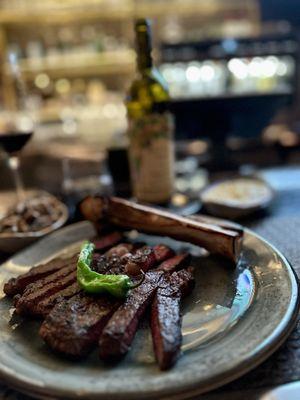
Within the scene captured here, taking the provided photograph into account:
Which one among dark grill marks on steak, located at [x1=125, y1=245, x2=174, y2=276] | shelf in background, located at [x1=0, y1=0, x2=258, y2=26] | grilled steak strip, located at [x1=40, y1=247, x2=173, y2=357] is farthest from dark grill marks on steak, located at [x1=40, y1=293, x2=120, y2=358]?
shelf in background, located at [x1=0, y1=0, x2=258, y2=26]

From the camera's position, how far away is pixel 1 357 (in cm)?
72

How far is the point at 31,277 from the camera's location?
95cm

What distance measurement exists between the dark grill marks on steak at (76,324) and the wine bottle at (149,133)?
700mm

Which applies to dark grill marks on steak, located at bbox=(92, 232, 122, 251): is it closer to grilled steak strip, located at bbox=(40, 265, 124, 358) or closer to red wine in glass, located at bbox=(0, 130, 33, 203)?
grilled steak strip, located at bbox=(40, 265, 124, 358)

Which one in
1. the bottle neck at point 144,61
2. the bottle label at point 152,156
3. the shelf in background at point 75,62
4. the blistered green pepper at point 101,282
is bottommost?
the blistered green pepper at point 101,282

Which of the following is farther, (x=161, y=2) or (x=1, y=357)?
(x=161, y=2)

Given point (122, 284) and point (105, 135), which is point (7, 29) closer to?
point (105, 135)

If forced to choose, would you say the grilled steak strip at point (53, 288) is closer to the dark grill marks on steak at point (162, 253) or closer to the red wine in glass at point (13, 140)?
the dark grill marks on steak at point (162, 253)

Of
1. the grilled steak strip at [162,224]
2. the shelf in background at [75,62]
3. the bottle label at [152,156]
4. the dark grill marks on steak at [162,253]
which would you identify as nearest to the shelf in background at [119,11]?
the shelf in background at [75,62]

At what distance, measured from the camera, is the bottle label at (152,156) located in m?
1.38

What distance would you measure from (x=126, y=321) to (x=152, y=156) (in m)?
0.77

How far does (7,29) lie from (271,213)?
4372 millimetres

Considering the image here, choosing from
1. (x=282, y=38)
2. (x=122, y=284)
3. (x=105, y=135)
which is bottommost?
(x=105, y=135)

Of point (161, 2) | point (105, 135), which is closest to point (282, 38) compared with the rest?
point (161, 2)
